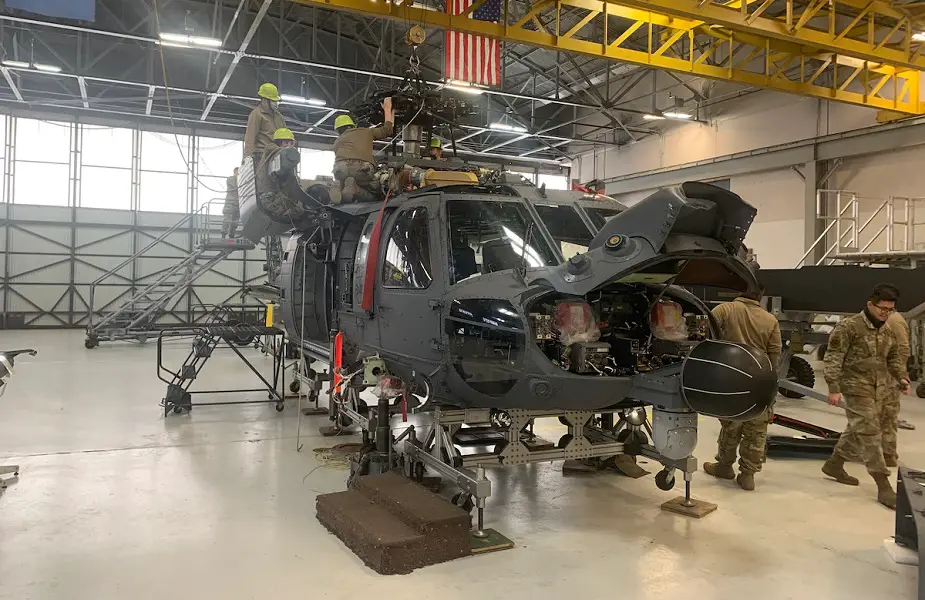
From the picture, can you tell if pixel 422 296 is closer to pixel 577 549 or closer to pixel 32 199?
pixel 577 549

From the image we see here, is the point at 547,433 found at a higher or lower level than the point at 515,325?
lower

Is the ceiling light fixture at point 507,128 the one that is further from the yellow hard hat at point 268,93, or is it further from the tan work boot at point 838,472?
the tan work boot at point 838,472

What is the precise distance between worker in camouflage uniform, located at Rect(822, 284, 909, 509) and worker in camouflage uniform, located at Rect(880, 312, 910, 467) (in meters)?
0.03

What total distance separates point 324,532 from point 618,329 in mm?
2425

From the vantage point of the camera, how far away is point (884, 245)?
14305 mm

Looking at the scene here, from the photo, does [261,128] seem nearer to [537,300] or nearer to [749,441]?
[537,300]

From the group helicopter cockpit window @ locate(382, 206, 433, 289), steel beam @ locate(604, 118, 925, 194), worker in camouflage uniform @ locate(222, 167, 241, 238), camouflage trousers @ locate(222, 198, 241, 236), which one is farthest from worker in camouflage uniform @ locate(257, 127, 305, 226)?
steel beam @ locate(604, 118, 925, 194)

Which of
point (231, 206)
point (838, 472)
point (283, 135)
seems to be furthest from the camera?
point (231, 206)

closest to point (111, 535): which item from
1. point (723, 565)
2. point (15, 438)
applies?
point (15, 438)

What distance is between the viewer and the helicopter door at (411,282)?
15.7 feet

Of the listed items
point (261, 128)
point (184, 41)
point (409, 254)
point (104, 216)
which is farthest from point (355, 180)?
point (104, 216)

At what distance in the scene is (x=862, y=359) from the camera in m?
5.31

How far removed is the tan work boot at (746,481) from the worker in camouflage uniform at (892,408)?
3.44 ft

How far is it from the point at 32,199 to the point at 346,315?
18671mm
